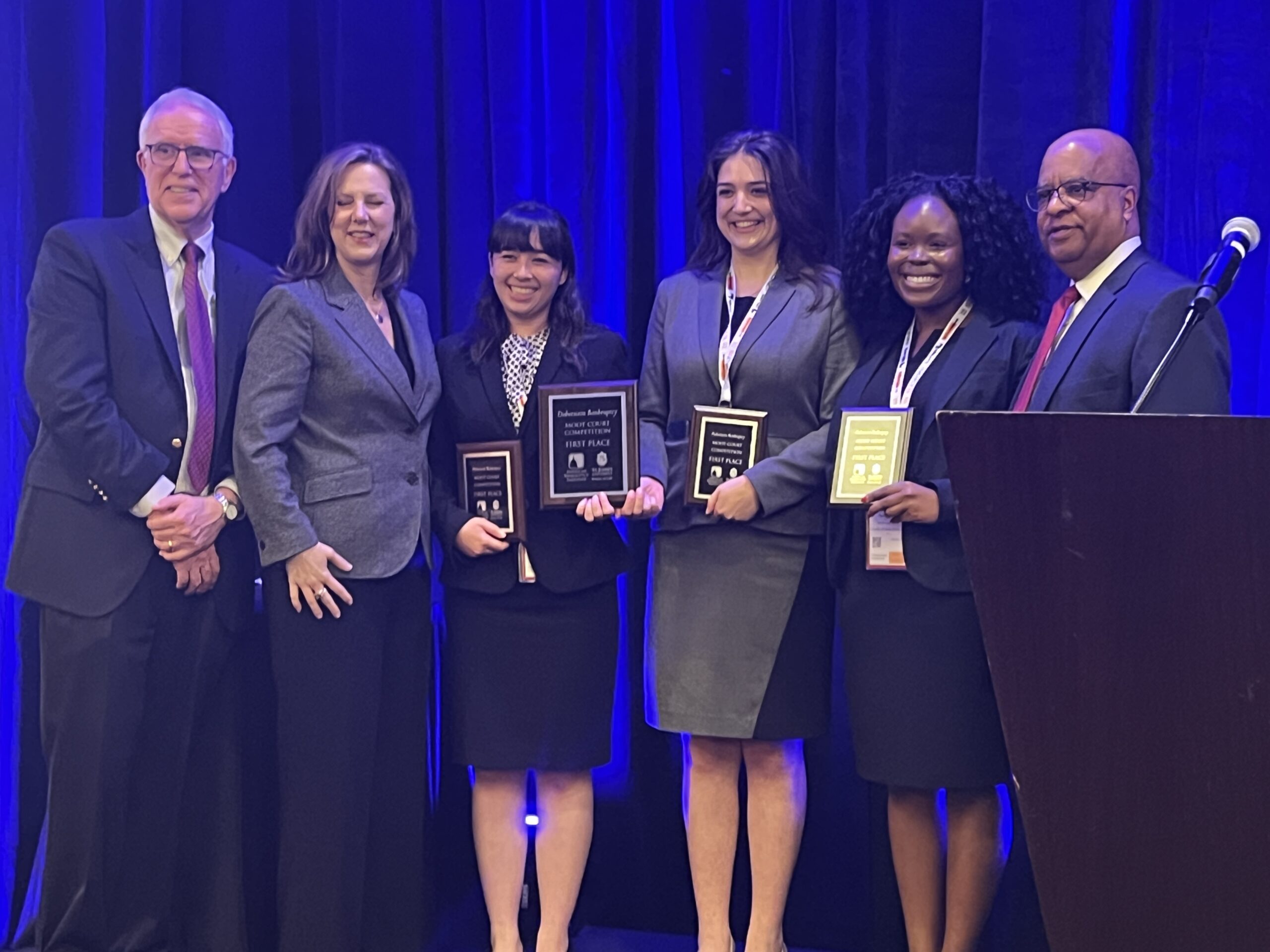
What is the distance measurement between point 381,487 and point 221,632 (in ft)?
1.79

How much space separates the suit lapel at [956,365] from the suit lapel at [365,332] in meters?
1.11

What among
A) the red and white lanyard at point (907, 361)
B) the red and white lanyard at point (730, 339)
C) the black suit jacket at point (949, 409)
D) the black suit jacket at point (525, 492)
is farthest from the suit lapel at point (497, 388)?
the red and white lanyard at point (907, 361)

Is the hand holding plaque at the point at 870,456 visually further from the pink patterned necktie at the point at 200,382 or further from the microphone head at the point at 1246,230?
the pink patterned necktie at the point at 200,382

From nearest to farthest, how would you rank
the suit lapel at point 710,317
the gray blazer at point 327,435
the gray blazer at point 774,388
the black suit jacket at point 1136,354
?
the black suit jacket at point 1136,354
the gray blazer at point 327,435
the gray blazer at point 774,388
the suit lapel at point 710,317

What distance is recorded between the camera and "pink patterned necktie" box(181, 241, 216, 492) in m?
2.75

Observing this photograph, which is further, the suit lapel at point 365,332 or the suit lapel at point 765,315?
the suit lapel at point 765,315

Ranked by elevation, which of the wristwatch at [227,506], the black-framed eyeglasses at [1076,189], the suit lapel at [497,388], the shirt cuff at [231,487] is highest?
the black-framed eyeglasses at [1076,189]

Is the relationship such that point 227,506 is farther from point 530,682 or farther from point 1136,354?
point 1136,354

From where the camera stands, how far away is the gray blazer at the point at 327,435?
2.59 m

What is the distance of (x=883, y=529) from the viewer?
2578 mm

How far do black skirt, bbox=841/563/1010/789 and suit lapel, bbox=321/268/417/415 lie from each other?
42.0 inches

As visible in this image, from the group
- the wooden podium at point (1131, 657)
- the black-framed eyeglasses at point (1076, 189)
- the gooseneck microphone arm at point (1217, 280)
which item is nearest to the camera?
the wooden podium at point (1131, 657)

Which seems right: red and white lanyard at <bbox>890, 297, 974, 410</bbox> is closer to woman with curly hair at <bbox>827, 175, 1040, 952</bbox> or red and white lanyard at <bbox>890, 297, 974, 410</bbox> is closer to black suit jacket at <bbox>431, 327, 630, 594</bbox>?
woman with curly hair at <bbox>827, 175, 1040, 952</bbox>

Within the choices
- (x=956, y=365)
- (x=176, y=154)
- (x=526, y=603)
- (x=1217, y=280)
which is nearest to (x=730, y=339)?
(x=956, y=365)
